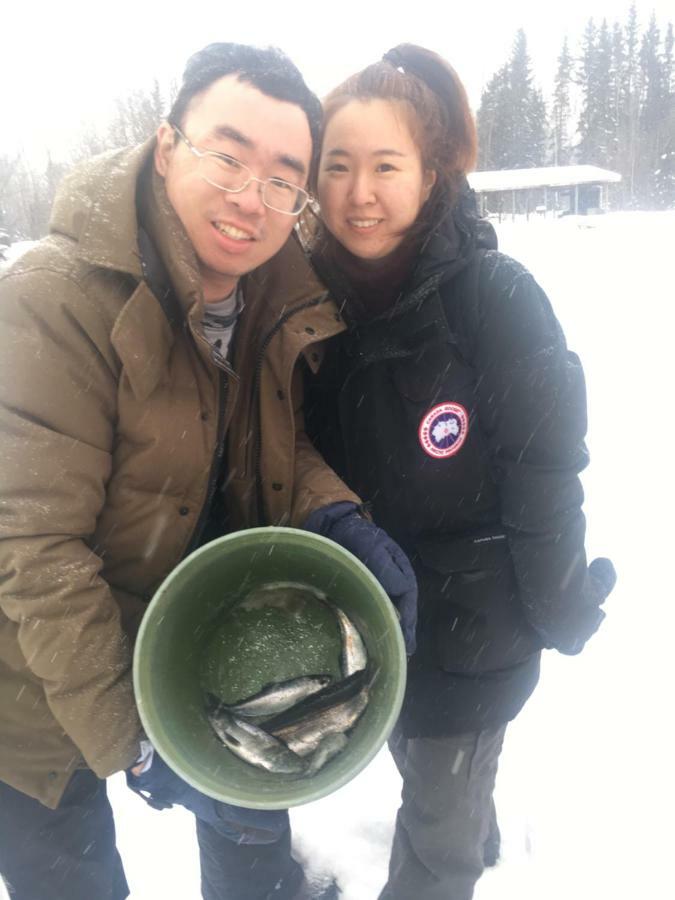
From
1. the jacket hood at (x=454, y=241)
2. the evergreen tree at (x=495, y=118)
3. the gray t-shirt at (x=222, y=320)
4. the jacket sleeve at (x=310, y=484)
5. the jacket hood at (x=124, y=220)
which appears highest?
the evergreen tree at (x=495, y=118)

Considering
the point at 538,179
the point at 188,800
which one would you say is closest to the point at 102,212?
the point at 188,800

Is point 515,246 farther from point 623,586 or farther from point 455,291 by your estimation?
point 455,291

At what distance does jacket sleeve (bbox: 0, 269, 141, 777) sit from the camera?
1382mm

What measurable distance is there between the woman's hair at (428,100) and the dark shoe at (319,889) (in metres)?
2.62

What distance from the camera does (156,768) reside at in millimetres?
1762

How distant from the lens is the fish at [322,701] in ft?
6.07

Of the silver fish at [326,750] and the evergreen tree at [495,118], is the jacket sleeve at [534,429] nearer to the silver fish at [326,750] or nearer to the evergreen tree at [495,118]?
the silver fish at [326,750]

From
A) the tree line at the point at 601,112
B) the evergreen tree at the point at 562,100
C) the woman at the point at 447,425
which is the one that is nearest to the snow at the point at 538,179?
the tree line at the point at 601,112

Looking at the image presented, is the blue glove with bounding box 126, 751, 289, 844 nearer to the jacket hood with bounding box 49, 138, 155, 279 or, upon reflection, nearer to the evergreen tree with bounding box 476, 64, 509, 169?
the jacket hood with bounding box 49, 138, 155, 279

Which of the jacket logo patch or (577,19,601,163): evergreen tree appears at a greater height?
(577,19,601,163): evergreen tree

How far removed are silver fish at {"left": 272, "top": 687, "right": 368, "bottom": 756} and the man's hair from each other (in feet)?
5.36

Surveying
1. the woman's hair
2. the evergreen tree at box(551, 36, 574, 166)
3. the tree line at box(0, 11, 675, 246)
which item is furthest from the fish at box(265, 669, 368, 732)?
the evergreen tree at box(551, 36, 574, 166)

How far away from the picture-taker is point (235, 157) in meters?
1.59

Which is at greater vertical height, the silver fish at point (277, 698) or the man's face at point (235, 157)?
the man's face at point (235, 157)
